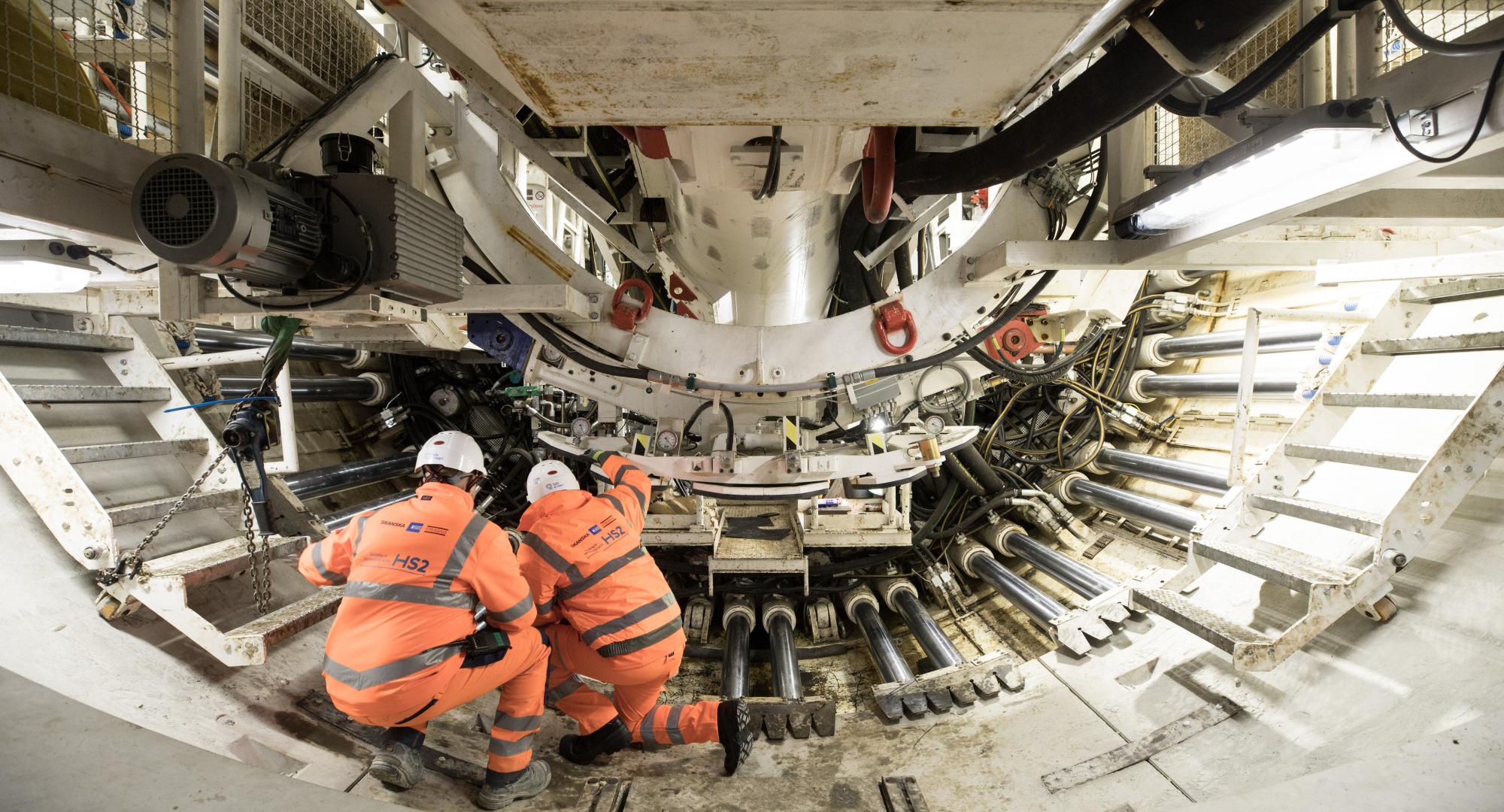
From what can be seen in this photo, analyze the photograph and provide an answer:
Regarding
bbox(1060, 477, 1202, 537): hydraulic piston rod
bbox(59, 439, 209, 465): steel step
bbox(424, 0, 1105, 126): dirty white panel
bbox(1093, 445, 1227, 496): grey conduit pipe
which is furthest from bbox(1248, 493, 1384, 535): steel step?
bbox(59, 439, 209, 465): steel step

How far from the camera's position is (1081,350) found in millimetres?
4230

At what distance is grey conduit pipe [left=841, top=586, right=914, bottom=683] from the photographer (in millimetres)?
3542

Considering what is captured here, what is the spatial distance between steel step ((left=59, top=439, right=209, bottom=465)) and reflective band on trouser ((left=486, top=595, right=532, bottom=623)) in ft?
4.69

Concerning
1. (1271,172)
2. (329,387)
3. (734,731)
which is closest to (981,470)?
(734,731)

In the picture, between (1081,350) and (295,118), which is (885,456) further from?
(295,118)

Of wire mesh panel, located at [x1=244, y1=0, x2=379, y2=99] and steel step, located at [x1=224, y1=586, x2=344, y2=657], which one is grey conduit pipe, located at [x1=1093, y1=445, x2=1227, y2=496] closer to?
steel step, located at [x1=224, y1=586, x2=344, y2=657]

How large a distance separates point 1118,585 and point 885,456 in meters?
1.41

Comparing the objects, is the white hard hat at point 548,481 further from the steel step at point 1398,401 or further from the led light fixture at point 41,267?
the steel step at point 1398,401

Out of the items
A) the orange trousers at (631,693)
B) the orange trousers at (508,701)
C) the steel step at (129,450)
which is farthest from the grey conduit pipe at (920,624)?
the steel step at (129,450)

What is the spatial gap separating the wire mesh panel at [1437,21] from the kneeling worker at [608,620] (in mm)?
2814

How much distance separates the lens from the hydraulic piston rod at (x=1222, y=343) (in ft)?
12.3

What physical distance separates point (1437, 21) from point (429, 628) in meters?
3.71

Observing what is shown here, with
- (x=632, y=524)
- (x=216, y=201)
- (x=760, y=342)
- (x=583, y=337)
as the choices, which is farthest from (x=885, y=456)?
(x=216, y=201)

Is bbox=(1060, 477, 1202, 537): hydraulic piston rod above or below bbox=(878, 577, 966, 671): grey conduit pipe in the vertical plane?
above
